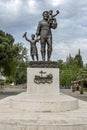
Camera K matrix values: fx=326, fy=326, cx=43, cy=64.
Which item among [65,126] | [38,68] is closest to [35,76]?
[38,68]

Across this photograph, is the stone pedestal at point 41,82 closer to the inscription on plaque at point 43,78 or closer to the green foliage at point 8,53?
the inscription on plaque at point 43,78

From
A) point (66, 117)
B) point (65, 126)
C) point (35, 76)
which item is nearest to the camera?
point (65, 126)

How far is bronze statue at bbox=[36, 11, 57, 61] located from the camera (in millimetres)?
15180

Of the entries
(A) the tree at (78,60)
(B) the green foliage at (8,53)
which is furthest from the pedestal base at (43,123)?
(A) the tree at (78,60)

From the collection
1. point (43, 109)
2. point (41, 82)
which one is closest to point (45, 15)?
point (41, 82)

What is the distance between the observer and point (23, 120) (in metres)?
9.54

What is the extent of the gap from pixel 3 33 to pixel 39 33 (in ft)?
109

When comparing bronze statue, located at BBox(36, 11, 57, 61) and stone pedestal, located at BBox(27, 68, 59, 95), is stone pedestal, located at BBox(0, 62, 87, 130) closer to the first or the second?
stone pedestal, located at BBox(27, 68, 59, 95)

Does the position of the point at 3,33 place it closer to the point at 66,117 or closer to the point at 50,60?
the point at 50,60

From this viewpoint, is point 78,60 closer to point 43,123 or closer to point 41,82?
point 41,82

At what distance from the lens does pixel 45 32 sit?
Answer: 1517 cm

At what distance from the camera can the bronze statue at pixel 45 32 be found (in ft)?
49.8

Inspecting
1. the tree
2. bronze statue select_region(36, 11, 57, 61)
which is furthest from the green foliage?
the tree

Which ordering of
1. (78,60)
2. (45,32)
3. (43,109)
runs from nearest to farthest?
(43,109), (45,32), (78,60)
